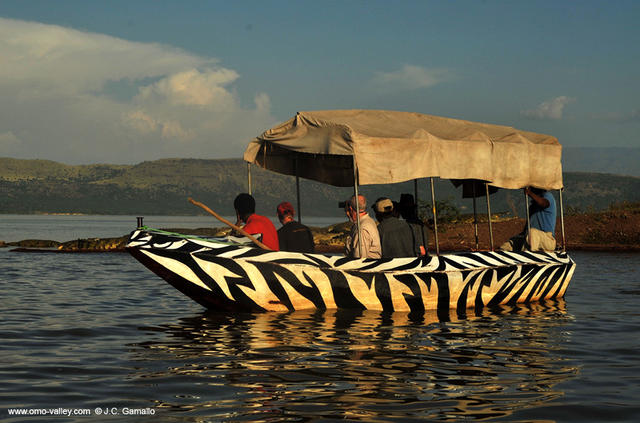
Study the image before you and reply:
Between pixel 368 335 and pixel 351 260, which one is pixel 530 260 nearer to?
pixel 351 260

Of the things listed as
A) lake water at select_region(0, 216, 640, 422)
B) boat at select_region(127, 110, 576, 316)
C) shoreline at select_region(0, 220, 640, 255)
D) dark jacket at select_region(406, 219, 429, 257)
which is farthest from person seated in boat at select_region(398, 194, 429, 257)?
shoreline at select_region(0, 220, 640, 255)

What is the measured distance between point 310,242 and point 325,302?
1.30 m

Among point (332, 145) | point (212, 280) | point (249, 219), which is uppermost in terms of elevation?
point (332, 145)

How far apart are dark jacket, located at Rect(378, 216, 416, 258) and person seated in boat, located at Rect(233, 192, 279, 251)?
6.22 ft

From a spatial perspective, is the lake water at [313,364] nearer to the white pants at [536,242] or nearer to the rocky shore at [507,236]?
the white pants at [536,242]

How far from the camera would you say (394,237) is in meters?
13.3

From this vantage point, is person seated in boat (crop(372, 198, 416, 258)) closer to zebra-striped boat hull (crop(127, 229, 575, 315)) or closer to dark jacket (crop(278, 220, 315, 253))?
zebra-striped boat hull (crop(127, 229, 575, 315))

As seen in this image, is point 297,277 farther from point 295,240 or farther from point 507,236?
point 507,236

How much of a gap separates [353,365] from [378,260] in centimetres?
402

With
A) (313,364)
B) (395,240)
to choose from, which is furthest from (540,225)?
(313,364)

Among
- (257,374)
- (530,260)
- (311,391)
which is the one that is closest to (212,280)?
(257,374)

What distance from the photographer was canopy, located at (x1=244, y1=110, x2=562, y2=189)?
494 inches

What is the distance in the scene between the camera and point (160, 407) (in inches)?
261

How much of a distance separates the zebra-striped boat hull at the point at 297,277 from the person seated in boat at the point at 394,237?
Result: 0.53 m
